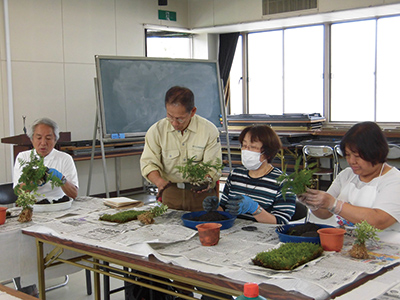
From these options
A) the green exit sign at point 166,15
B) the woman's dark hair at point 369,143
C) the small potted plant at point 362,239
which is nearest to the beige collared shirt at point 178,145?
the woman's dark hair at point 369,143

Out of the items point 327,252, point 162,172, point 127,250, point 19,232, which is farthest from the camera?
point 162,172

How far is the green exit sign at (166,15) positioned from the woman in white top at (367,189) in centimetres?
612

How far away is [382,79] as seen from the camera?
752 cm

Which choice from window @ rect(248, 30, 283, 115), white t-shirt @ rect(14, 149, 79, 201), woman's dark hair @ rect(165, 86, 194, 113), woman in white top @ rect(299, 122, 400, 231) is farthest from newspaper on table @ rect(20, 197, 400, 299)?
window @ rect(248, 30, 283, 115)

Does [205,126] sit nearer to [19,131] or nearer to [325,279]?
[325,279]

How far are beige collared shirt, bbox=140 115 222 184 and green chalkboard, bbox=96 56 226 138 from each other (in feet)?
8.57

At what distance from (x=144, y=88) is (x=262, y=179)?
384cm

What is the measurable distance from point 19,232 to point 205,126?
4.29 feet

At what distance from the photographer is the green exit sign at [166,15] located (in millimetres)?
7887

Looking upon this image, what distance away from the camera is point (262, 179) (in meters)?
2.68

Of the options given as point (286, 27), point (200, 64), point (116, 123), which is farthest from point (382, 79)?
point (116, 123)

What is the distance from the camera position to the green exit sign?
25.9 ft

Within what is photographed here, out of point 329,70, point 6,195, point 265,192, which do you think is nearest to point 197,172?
point 265,192

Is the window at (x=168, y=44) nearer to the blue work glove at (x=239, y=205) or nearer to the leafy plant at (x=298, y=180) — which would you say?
the blue work glove at (x=239, y=205)
